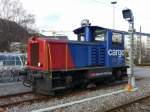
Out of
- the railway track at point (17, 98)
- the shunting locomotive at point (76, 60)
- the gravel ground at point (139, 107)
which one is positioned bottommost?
the gravel ground at point (139, 107)

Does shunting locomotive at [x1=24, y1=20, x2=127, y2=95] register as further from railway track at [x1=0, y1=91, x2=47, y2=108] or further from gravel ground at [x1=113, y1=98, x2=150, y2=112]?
gravel ground at [x1=113, y1=98, x2=150, y2=112]

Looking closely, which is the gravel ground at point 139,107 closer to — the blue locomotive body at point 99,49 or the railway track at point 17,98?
the railway track at point 17,98

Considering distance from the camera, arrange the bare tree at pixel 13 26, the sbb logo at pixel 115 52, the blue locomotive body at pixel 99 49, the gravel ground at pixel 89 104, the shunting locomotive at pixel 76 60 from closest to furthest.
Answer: the gravel ground at pixel 89 104
the shunting locomotive at pixel 76 60
the blue locomotive body at pixel 99 49
the sbb logo at pixel 115 52
the bare tree at pixel 13 26

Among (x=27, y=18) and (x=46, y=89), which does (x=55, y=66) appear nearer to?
(x=46, y=89)

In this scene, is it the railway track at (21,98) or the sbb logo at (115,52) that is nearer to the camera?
the railway track at (21,98)

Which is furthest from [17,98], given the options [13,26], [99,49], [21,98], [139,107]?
[13,26]

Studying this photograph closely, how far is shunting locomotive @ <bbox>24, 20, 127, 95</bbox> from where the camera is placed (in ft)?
45.4

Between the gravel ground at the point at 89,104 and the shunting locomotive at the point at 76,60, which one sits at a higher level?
the shunting locomotive at the point at 76,60

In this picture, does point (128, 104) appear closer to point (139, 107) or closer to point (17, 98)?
point (139, 107)

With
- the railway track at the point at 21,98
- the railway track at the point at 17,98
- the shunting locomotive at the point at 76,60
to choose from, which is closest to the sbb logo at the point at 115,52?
the shunting locomotive at the point at 76,60

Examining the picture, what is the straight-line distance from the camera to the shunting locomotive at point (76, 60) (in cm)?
1383

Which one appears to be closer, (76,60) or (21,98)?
(21,98)

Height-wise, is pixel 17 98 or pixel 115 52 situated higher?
pixel 115 52

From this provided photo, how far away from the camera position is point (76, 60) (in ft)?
49.6
